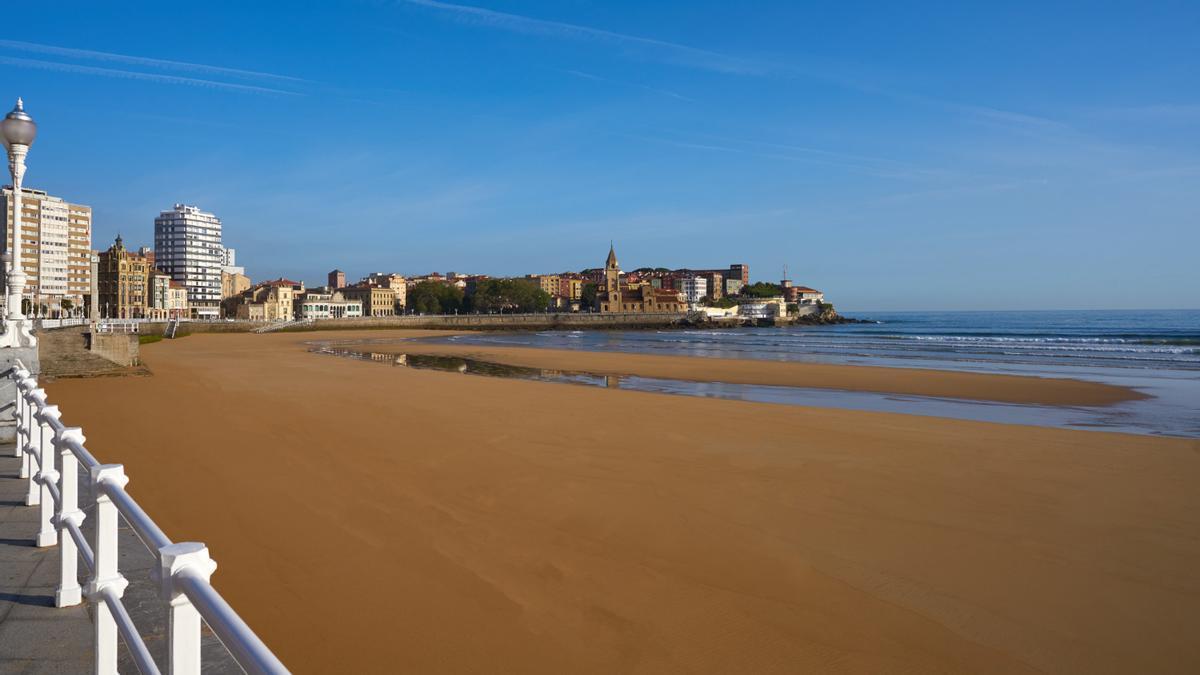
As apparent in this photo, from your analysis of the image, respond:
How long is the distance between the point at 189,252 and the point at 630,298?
11369 cm

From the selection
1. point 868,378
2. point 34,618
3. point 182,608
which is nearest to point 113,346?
point 34,618

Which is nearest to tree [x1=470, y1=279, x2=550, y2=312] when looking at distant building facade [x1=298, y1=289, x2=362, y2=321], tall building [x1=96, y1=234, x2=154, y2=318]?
distant building facade [x1=298, y1=289, x2=362, y2=321]

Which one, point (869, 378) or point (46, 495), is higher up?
point (46, 495)

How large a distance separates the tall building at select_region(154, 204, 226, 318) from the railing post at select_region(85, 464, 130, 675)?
19134 cm

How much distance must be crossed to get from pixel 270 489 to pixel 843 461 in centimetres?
708

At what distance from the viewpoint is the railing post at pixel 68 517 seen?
3.50 metres

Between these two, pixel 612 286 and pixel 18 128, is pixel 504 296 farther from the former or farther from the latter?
pixel 18 128

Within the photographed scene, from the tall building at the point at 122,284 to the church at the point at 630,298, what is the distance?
261ft

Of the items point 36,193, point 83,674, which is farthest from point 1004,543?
point 36,193

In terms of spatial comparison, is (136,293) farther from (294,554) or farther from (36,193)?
(294,554)

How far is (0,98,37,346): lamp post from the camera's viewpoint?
7498 mm

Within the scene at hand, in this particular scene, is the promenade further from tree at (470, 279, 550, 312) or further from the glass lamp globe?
tree at (470, 279, 550, 312)

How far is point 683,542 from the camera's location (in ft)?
20.3

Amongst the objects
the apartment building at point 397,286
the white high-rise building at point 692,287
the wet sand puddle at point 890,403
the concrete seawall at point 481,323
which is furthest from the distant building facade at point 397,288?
the wet sand puddle at point 890,403
